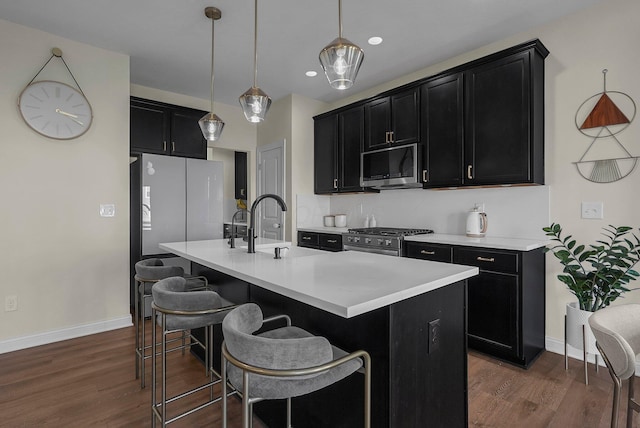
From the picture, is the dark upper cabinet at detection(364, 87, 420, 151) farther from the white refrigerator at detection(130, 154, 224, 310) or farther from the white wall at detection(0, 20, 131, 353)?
the white wall at detection(0, 20, 131, 353)

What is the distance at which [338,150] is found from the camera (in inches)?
172

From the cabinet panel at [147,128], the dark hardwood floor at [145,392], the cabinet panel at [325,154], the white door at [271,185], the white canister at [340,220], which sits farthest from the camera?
the white door at [271,185]

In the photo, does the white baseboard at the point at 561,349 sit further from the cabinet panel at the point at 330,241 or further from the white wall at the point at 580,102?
the cabinet panel at the point at 330,241

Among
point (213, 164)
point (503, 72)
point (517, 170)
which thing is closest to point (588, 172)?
point (517, 170)

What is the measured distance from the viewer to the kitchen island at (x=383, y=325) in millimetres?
1198

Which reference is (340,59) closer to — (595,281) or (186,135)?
(595,281)

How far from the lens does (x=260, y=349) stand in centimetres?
95

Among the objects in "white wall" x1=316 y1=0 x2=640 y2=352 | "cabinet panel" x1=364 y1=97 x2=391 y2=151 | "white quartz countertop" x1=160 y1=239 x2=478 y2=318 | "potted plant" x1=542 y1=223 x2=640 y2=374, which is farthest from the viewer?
"cabinet panel" x1=364 y1=97 x2=391 y2=151

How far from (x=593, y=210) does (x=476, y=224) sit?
0.85 m

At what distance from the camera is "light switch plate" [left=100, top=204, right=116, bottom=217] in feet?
10.6

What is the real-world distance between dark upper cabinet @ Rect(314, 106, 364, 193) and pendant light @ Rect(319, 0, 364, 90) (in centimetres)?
240

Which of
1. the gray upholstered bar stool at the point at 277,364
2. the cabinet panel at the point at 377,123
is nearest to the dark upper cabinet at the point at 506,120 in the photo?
the cabinet panel at the point at 377,123

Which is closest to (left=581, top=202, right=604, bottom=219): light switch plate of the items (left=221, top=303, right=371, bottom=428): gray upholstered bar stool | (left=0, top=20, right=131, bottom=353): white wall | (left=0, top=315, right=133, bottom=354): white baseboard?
(left=221, top=303, right=371, bottom=428): gray upholstered bar stool

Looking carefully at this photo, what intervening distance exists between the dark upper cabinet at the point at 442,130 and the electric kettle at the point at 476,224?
32 centimetres
